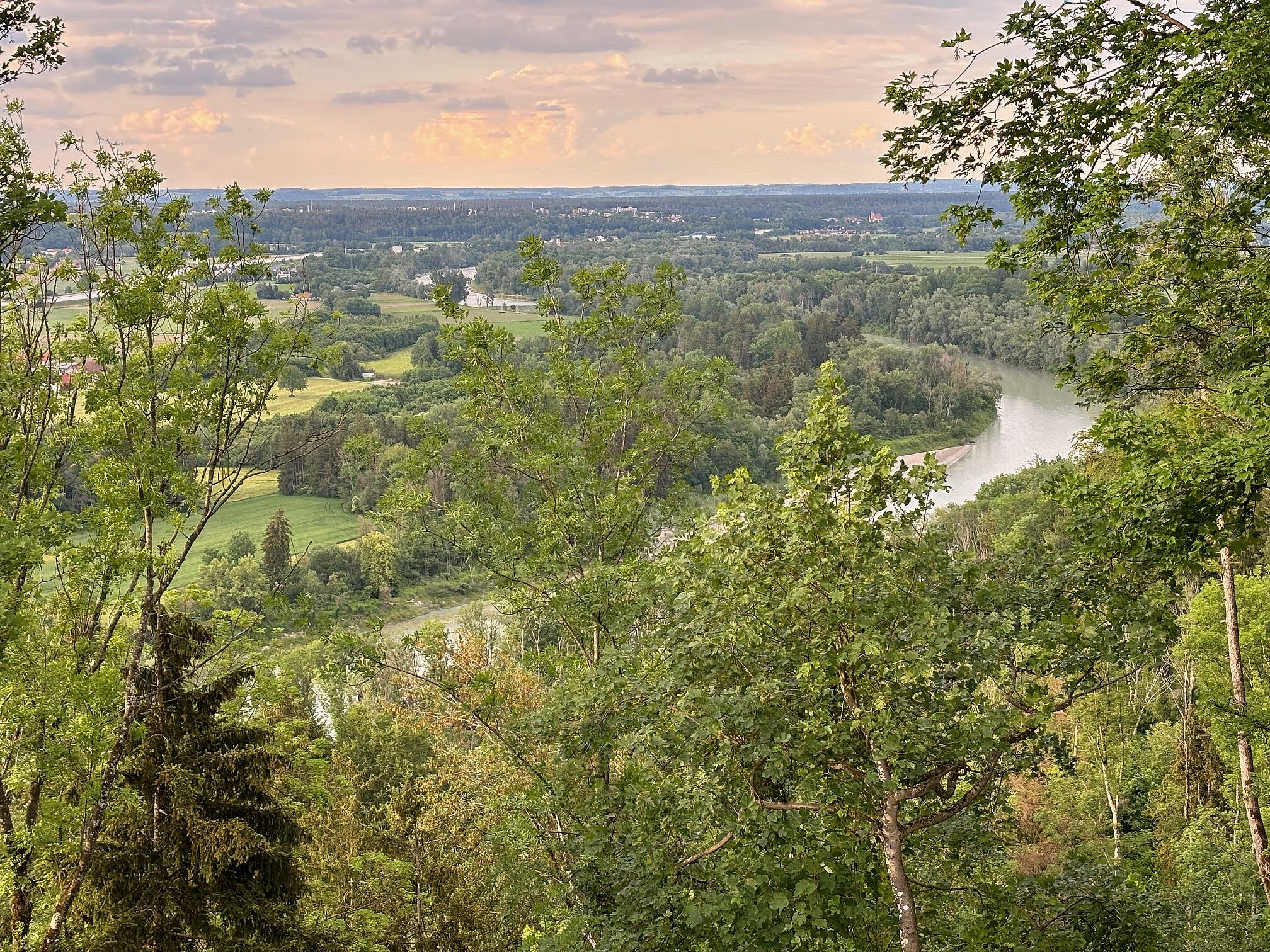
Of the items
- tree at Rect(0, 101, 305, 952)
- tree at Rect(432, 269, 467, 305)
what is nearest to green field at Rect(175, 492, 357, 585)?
tree at Rect(432, 269, 467, 305)

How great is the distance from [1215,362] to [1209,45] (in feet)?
8.17

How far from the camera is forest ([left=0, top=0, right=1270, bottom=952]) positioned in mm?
6789

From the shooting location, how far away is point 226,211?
10.4m

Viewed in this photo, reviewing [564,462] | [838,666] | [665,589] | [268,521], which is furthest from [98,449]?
[268,521]

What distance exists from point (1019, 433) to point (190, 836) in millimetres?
→ 73884

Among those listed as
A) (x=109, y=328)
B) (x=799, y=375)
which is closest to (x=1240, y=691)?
(x=109, y=328)

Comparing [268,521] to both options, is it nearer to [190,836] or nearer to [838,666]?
[190,836]

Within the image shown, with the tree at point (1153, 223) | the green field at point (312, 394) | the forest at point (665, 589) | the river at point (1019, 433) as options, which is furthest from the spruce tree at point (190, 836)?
the green field at point (312, 394)

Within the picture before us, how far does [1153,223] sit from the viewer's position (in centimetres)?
892

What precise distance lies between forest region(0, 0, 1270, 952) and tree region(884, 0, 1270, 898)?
40mm

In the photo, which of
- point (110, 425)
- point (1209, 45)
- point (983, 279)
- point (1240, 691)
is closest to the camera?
point (1209, 45)

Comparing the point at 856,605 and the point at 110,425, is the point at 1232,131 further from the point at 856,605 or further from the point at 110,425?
the point at 110,425

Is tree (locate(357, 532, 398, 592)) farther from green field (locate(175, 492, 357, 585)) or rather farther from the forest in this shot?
the forest

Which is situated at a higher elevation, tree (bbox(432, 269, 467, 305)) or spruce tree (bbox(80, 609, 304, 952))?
tree (bbox(432, 269, 467, 305))
